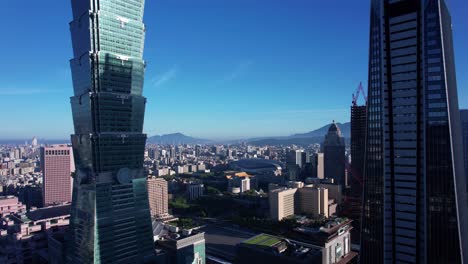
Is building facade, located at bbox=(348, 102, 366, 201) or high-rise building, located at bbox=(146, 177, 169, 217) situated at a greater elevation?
building facade, located at bbox=(348, 102, 366, 201)

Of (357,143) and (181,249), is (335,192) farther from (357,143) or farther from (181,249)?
(181,249)

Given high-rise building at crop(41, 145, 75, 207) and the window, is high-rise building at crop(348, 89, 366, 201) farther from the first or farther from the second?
high-rise building at crop(41, 145, 75, 207)

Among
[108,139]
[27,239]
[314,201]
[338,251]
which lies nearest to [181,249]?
[108,139]

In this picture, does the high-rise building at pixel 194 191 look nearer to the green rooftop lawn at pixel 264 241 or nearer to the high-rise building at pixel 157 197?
the high-rise building at pixel 157 197

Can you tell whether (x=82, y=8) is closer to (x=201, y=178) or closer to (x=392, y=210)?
(x=392, y=210)

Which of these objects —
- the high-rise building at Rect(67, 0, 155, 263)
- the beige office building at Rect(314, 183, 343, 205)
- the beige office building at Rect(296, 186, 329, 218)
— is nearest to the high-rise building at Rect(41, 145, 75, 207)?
the high-rise building at Rect(67, 0, 155, 263)
